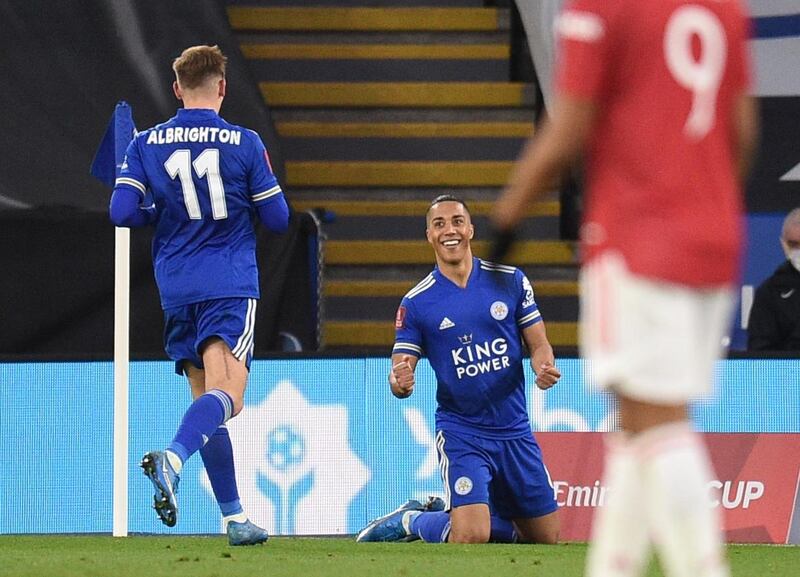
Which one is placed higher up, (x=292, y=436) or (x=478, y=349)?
(x=478, y=349)

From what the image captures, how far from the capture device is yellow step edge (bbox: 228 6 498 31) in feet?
47.4

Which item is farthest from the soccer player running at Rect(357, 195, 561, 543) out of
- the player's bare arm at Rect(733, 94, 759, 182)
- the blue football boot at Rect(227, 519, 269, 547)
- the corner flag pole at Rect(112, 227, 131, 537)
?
the player's bare arm at Rect(733, 94, 759, 182)

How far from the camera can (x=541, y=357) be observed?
756cm

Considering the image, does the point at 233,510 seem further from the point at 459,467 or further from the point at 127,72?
the point at 127,72

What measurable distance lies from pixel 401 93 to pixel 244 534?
24.6ft

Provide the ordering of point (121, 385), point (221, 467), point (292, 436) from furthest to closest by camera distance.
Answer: point (292, 436) → point (121, 385) → point (221, 467)

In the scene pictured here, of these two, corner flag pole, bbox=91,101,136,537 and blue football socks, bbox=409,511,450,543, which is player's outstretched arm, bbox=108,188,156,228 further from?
blue football socks, bbox=409,511,450,543

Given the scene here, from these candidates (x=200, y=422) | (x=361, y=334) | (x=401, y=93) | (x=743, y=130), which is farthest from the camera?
(x=401, y=93)

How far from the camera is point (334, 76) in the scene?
14188 mm

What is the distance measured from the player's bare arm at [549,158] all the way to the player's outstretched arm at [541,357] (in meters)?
3.80

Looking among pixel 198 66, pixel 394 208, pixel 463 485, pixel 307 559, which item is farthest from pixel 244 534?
pixel 394 208

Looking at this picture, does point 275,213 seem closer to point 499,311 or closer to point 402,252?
point 499,311

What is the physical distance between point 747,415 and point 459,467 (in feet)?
6.79

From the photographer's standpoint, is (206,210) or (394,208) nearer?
(206,210)
